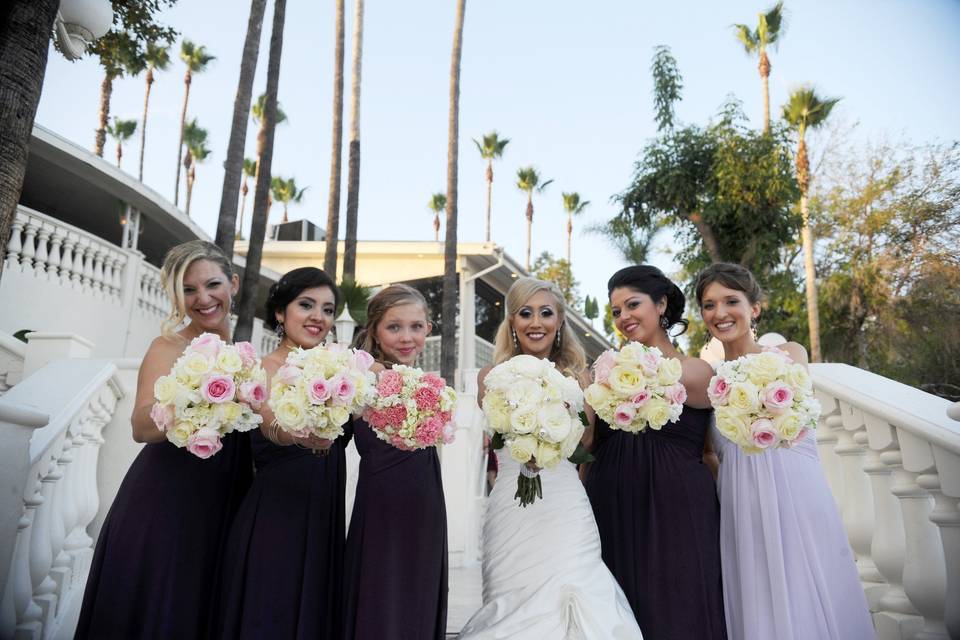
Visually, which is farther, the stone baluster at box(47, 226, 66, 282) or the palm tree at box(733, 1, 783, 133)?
the palm tree at box(733, 1, 783, 133)

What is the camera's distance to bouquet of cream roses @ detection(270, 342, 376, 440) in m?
2.52

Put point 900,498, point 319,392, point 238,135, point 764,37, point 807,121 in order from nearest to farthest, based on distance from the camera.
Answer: point 319,392, point 900,498, point 238,135, point 807,121, point 764,37

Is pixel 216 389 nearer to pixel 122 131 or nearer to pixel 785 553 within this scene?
pixel 785 553

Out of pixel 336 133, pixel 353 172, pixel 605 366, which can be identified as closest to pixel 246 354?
pixel 605 366

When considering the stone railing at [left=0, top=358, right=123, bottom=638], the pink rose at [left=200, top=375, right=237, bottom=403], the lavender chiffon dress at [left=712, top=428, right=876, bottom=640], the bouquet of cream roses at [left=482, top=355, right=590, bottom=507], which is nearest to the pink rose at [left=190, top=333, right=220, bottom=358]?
the pink rose at [left=200, top=375, right=237, bottom=403]

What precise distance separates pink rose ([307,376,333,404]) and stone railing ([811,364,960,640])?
2.70 metres

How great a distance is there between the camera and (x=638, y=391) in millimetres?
2762

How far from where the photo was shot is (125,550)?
109 inches

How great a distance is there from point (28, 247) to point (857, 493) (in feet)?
33.1

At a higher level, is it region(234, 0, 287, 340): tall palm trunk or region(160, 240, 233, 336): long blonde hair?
region(234, 0, 287, 340): tall palm trunk

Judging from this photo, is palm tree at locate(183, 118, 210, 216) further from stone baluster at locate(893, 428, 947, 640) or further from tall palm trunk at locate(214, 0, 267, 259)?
stone baluster at locate(893, 428, 947, 640)

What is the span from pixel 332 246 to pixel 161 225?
3.54m

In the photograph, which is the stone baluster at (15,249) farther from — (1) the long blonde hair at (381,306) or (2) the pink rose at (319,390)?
(2) the pink rose at (319,390)

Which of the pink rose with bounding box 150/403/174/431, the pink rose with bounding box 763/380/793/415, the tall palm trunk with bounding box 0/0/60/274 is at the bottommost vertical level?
the pink rose with bounding box 150/403/174/431
